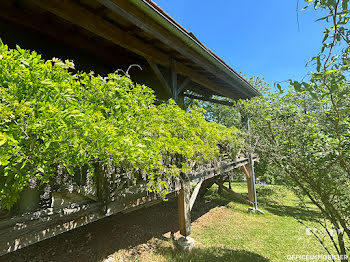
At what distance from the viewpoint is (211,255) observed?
431 centimetres

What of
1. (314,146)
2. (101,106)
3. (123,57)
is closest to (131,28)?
(123,57)

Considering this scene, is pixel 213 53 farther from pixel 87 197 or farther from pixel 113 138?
pixel 87 197

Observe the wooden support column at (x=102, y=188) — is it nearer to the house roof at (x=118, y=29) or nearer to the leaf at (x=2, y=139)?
the leaf at (x=2, y=139)

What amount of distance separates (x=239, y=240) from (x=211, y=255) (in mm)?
1490

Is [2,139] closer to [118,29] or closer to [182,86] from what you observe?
[118,29]

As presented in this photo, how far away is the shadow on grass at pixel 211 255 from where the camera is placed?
13.2 ft

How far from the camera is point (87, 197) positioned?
2125 mm

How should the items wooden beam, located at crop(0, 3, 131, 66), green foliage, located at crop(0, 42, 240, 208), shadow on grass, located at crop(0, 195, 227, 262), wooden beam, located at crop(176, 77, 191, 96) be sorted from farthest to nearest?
wooden beam, located at crop(176, 77, 191, 96), shadow on grass, located at crop(0, 195, 227, 262), wooden beam, located at crop(0, 3, 131, 66), green foliage, located at crop(0, 42, 240, 208)

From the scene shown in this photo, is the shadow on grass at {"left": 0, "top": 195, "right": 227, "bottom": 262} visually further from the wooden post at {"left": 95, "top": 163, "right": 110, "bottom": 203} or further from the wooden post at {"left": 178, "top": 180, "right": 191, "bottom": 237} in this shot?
the wooden post at {"left": 95, "top": 163, "right": 110, "bottom": 203}

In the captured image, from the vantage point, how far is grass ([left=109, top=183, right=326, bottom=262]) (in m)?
4.11

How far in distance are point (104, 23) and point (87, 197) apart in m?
2.75

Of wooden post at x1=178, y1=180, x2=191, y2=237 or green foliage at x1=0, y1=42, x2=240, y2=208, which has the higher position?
green foliage at x1=0, y1=42, x2=240, y2=208

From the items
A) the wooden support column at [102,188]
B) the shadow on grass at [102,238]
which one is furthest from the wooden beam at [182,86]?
the shadow on grass at [102,238]

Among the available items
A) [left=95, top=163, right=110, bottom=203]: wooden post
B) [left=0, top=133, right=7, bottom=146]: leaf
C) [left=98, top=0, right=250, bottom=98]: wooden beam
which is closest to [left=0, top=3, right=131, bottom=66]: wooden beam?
[left=98, top=0, right=250, bottom=98]: wooden beam
